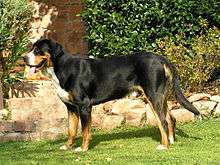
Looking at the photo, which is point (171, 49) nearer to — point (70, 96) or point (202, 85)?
point (202, 85)

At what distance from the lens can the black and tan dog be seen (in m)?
8.84

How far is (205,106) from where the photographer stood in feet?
37.8

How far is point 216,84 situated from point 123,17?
98.0 inches

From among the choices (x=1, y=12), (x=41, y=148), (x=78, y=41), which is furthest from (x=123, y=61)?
(x=78, y=41)

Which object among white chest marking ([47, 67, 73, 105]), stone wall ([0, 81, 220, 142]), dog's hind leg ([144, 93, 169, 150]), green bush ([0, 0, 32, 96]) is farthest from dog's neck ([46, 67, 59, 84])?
green bush ([0, 0, 32, 96])

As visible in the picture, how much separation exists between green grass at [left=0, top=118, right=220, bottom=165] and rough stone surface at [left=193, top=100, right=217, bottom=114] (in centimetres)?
59

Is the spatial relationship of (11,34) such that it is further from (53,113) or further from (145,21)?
(145,21)

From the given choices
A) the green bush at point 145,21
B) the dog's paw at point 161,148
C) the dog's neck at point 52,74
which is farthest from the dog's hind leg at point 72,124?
the green bush at point 145,21

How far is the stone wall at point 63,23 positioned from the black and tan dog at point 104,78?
5.10 metres

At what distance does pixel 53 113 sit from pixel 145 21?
2.99 m

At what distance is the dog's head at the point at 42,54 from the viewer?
29.0 feet

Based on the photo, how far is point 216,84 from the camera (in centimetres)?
1285

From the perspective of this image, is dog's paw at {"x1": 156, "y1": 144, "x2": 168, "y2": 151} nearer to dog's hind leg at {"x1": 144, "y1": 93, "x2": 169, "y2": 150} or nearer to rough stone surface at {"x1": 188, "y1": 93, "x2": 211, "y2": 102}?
dog's hind leg at {"x1": 144, "y1": 93, "x2": 169, "y2": 150}

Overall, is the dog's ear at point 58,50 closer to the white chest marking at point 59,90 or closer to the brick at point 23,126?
the white chest marking at point 59,90
